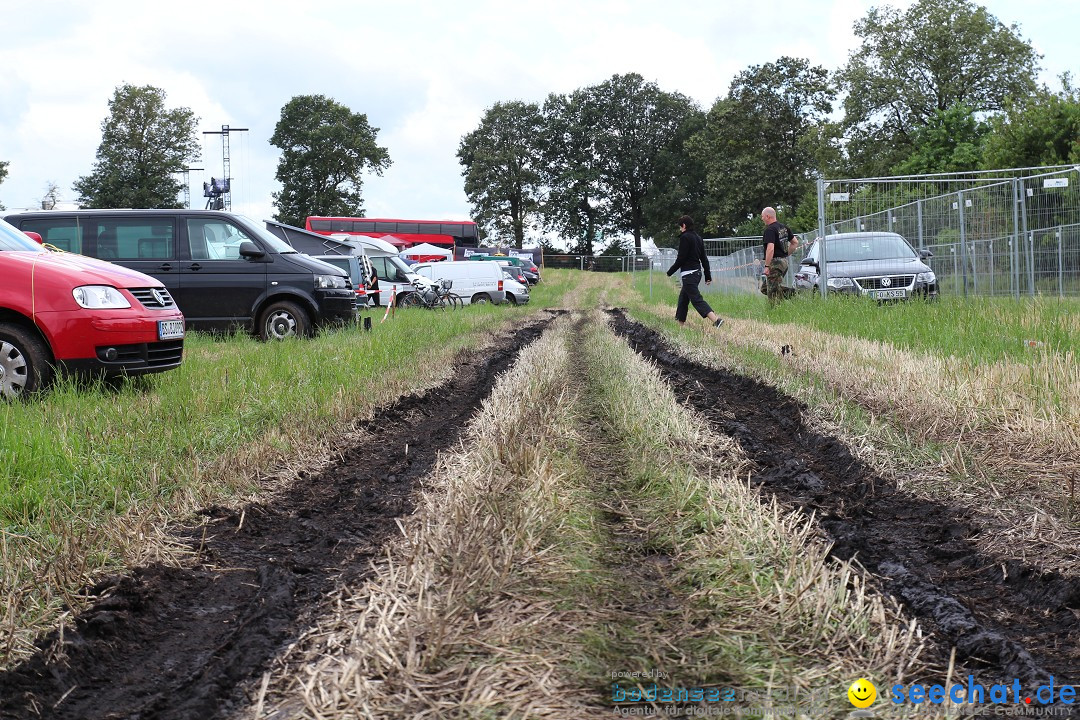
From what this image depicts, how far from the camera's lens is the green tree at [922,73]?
5728 centimetres

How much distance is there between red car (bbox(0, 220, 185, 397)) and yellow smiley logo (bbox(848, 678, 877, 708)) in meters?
6.65

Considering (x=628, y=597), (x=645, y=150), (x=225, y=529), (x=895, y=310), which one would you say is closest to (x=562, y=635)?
(x=628, y=597)

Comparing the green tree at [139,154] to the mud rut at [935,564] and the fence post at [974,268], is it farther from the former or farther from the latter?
the mud rut at [935,564]

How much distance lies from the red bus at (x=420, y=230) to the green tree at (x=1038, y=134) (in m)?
44.0

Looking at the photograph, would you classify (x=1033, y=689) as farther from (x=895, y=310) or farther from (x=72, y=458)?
(x=895, y=310)

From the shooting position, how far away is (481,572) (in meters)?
3.52

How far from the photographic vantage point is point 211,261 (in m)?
14.1

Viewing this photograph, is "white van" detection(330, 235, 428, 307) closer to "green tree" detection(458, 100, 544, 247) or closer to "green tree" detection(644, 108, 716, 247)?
"green tree" detection(644, 108, 716, 247)

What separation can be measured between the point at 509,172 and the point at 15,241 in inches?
3418

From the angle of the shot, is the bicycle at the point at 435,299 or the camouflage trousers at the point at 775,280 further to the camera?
the bicycle at the point at 435,299

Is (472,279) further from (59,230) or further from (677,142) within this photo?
(677,142)

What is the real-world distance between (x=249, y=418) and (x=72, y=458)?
187 centimetres

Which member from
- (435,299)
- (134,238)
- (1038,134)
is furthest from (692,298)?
(1038,134)

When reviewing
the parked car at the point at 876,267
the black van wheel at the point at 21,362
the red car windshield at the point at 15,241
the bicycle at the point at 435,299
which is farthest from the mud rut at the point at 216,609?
the bicycle at the point at 435,299
